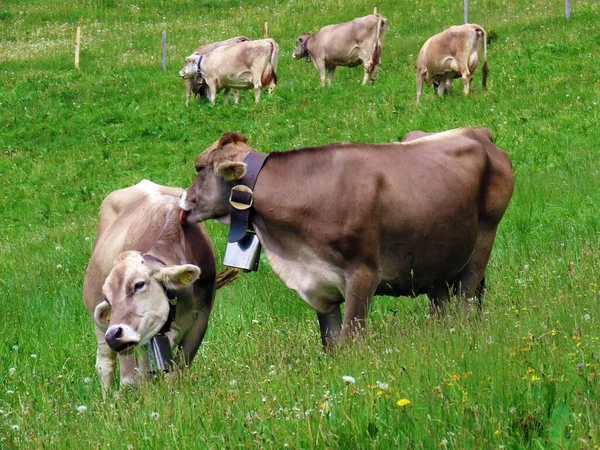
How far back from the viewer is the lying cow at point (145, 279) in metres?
6.72

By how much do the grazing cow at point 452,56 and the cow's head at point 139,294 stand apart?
46.8 feet

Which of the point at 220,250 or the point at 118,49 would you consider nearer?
the point at 220,250

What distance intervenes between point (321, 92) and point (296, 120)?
8.84 ft

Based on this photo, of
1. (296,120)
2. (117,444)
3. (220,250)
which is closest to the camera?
(117,444)

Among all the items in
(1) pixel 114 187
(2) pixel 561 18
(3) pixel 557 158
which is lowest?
(1) pixel 114 187

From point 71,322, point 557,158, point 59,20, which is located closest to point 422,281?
point 71,322

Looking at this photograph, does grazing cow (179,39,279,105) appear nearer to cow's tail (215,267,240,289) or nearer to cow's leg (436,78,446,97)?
cow's leg (436,78,446,97)

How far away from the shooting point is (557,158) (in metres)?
13.8

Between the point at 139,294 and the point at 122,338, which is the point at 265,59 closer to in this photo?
the point at 139,294

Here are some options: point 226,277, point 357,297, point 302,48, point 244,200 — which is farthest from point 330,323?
point 302,48

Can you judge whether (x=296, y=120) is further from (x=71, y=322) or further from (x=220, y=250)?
(x=71, y=322)

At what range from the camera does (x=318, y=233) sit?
6.84m

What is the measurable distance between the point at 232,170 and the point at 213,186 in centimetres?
27

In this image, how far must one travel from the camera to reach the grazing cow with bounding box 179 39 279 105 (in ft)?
83.4
